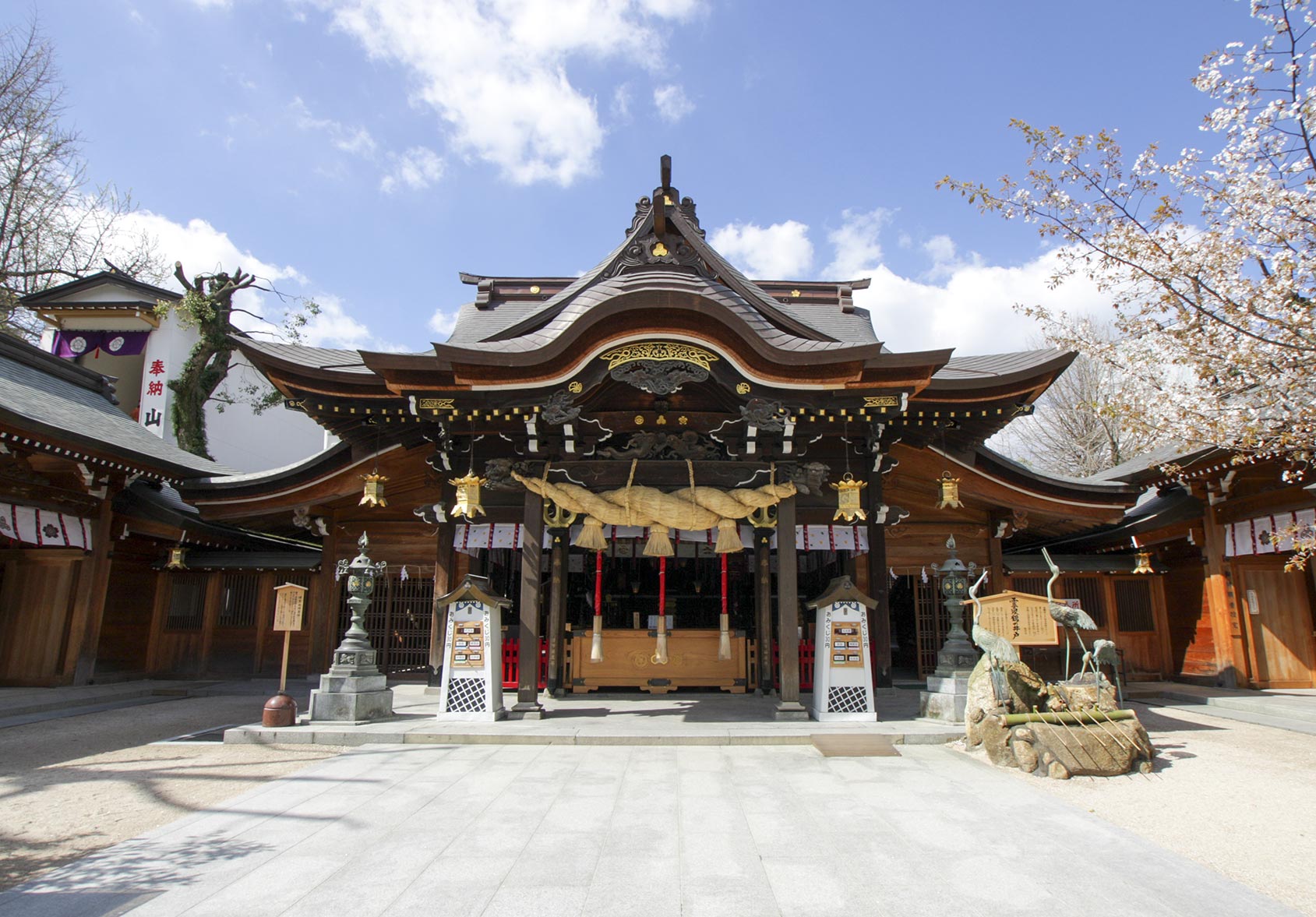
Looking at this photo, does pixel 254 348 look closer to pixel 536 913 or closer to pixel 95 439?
pixel 95 439

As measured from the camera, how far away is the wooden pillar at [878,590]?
10.2 meters

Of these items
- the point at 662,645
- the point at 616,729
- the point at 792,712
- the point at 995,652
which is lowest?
the point at 616,729

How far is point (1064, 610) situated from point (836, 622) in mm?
2387

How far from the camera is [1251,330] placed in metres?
6.91

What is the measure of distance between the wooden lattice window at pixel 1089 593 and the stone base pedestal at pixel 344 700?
12.1 metres

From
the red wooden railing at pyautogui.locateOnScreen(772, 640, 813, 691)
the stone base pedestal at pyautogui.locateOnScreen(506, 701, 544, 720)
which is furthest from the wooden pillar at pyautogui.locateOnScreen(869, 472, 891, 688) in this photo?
the stone base pedestal at pyautogui.locateOnScreen(506, 701, 544, 720)

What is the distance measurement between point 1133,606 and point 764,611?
8112 millimetres

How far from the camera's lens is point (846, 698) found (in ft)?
26.5

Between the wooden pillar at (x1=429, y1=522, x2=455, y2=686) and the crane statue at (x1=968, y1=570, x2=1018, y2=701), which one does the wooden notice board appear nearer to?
the wooden pillar at (x1=429, y1=522, x2=455, y2=686)

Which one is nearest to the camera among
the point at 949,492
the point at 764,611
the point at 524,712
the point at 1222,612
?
the point at 524,712

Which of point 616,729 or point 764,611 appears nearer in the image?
point 616,729

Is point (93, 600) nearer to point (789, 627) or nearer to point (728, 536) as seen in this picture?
point (728, 536)

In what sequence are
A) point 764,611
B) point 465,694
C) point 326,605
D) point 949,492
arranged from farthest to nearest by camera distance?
point 326,605
point 764,611
point 949,492
point 465,694

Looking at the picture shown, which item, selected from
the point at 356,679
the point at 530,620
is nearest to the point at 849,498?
the point at 530,620
